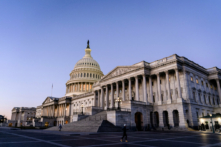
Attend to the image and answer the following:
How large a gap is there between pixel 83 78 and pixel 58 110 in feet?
85.3

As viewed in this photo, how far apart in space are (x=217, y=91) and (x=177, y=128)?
2963 centimetres

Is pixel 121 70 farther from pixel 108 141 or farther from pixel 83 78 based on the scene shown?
pixel 83 78

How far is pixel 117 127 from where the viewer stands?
3741cm

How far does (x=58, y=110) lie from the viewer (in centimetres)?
10412

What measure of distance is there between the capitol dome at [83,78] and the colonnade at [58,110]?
1104 centimetres

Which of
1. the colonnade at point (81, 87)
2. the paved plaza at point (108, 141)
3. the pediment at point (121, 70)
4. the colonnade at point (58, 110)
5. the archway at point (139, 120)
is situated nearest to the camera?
the paved plaza at point (108, 141)

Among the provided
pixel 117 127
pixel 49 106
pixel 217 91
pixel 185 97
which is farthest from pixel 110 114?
pixel 49 106

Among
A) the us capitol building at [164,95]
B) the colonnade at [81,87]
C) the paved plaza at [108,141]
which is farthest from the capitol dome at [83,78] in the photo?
the paved plaza at [108,141]

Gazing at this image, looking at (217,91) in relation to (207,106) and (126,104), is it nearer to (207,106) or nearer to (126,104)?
(207,106)

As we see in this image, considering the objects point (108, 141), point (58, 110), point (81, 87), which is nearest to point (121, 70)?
point (108, 141)

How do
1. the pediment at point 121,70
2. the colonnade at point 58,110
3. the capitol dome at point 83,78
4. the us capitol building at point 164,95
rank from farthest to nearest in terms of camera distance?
the capitol dome at point 83,78
the colonnade at point 58,110
the pediment at point 121,70
the us capitol building at point 164,95

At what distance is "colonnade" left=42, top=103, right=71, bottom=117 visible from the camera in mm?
97719

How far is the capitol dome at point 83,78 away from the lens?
369 feet

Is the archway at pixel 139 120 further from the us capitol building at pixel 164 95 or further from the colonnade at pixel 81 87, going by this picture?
the colonnade at pixel 81 87
